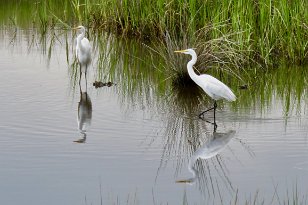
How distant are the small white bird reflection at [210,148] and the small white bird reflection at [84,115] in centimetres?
117

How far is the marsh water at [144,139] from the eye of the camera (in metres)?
5.99

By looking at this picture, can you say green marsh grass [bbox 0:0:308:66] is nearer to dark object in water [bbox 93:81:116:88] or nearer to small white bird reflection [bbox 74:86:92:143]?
dark object in water [bbox 93:81:116:88]

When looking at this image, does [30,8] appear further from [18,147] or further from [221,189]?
[221,189]

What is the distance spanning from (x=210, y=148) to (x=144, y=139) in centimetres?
69

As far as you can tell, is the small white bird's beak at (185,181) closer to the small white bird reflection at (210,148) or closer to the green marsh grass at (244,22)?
the small white bird reflection at (210,148)

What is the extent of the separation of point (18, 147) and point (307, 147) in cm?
266

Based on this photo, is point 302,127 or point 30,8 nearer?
point 302,127


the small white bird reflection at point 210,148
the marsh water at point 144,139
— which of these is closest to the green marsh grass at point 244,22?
the marsh water at point 144,139

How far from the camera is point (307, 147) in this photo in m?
7.27

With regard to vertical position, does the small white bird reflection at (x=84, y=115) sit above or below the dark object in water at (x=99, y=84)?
below

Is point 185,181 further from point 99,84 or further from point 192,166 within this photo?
point 99,84

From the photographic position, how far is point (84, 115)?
8.84 m

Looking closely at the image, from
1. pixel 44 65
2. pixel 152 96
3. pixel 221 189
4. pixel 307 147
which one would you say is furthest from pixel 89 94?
pixel 221 189

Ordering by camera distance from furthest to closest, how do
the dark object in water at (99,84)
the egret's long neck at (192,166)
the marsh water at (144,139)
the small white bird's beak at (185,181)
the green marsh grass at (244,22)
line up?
the green marsh grass at (244,22), the dark object in water at (99,84), the egret's long neck at (192,166), the small white bird's beak at (185,181), the marsh water at (144,139)
